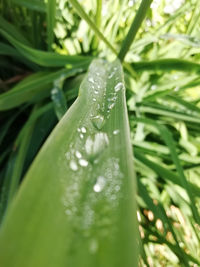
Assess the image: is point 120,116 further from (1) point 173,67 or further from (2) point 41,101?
(2) point 41,101

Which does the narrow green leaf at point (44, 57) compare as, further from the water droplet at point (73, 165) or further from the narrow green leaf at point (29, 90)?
the water droplet at point (73, 165)

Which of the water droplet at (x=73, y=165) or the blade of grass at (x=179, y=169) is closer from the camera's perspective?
the water droplet at (x=73, y=165)

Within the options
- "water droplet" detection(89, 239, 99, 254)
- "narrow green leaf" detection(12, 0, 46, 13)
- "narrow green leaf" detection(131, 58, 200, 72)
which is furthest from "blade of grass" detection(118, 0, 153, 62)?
"water droplet" detection(89, 239, 99, 254)

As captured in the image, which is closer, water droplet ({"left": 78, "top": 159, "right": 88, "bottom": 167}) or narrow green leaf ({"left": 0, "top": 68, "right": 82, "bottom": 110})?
water droplet ({"left": 78, "top": 159, "right": 88, "bottom": 167})

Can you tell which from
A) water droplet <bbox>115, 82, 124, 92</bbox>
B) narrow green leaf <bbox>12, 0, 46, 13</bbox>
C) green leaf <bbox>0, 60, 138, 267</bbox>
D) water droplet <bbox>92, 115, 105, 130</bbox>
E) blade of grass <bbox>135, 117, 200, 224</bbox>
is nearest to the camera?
green leaf <bbox>0, 60, 138, 267</bbox>

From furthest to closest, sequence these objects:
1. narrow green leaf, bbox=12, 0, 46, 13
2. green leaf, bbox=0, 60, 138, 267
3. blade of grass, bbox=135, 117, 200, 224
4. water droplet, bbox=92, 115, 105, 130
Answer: narrow green leaf, bbox=12, 0, 46, 13
blade of grass, bbox=135, 117, 200, 224
water droplet, bbox=92, 115, 105, 130
green leaf, bbox=0, 60, 138, 267

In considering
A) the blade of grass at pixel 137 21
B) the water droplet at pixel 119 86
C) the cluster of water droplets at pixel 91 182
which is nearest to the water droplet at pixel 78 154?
the cluster of water droplets at pixel 91 182

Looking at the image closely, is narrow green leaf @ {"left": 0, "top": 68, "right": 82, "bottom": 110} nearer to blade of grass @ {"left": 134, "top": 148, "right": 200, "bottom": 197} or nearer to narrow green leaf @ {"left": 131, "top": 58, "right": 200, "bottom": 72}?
narrow green leaf @ {"left": 131, "top": 58, "right": 200, "bottom": 72}

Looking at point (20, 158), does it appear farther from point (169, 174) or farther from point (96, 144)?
point (96, 144)

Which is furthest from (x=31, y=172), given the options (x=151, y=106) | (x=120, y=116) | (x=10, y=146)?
(x=10, y=146)
